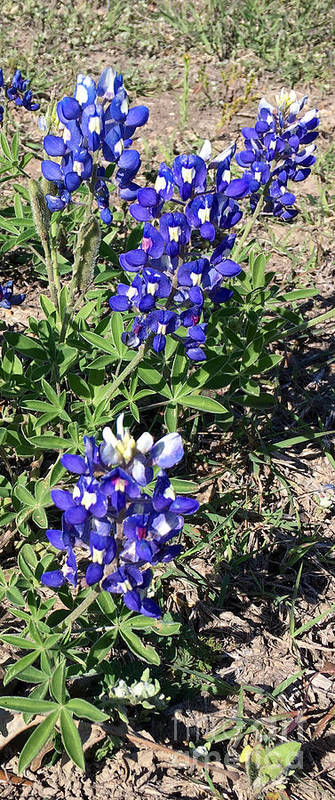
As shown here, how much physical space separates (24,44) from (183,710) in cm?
527

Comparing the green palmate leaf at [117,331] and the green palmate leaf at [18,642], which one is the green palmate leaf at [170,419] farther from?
the green palmate leaf at [18,642]

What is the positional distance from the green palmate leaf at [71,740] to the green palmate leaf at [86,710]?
0.08 feet

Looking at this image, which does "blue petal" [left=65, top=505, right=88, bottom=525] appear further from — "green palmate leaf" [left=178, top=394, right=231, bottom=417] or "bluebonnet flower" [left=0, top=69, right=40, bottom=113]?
"bluebonnet flower" [left=0, top=69, right=40, bottom=113]

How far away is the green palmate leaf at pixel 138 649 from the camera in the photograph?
7.66ft

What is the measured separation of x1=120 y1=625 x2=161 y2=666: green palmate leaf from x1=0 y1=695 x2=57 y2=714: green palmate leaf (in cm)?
28

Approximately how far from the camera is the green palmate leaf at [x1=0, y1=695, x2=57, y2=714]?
2217mm

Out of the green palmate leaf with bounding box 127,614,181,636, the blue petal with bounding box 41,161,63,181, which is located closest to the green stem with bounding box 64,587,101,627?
the green palmate leaf with bounding box 127,614,181,636

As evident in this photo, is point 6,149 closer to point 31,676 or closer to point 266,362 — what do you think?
point 266,362

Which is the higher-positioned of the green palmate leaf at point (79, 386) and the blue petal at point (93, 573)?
the blue petal at point (93, 573)

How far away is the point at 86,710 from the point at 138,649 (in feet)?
0.83

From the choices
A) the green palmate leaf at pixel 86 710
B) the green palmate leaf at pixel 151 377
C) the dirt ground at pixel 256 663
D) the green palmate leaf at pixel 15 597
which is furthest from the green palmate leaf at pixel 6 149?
the green palmate leaf at pixel 86 710

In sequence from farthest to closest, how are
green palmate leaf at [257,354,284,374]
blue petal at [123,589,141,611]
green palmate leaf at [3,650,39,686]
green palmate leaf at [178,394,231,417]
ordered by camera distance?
green palmate leaf at [257,354,284,374] → green palmate leaf at [178,394,231,417] → green palmate leaf at [3,650,39,686] → blue petal at [123,589,141,611]

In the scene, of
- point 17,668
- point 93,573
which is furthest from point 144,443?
point 17,668

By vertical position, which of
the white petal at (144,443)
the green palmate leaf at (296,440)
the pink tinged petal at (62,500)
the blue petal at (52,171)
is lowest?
the green palmate leaf at (296,440)
